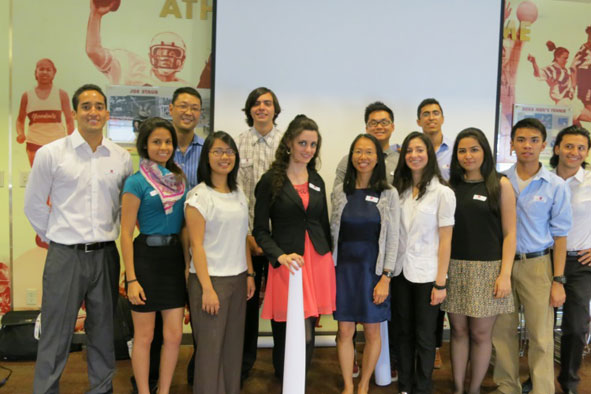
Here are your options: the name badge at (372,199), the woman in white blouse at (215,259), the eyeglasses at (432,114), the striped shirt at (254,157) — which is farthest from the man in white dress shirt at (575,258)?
the woman in white blouse at (215,259)

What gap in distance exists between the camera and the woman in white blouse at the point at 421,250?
2.27 m

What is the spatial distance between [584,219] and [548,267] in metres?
0.51

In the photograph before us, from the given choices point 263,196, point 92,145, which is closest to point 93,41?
point 92,145

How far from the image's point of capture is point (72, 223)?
84.0 inches

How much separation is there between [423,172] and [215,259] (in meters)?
1.31

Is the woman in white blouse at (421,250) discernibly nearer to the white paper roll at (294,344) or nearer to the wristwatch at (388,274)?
the wristwatch at (388,274)

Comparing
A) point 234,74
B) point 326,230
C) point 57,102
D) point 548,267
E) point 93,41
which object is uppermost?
point 93,41

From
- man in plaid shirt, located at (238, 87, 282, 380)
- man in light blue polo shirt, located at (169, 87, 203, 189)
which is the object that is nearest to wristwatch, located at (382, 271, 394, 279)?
man in plaid shirt, located at (238, 87, 282, 380)

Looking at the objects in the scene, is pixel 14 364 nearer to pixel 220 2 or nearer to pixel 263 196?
pixel 263 196

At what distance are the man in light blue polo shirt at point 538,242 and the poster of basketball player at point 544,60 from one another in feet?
4.77

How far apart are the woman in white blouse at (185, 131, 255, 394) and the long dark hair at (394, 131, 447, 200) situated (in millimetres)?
978

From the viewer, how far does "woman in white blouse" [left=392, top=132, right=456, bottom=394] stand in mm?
2266

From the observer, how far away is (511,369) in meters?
2.49

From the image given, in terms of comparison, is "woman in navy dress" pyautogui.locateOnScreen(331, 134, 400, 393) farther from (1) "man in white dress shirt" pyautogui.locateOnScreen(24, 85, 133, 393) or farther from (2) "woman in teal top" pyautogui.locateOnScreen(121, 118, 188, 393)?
(1) "man in white dress shirt" pyautogui.locateOnScreen(24, 85, 133, 393)
